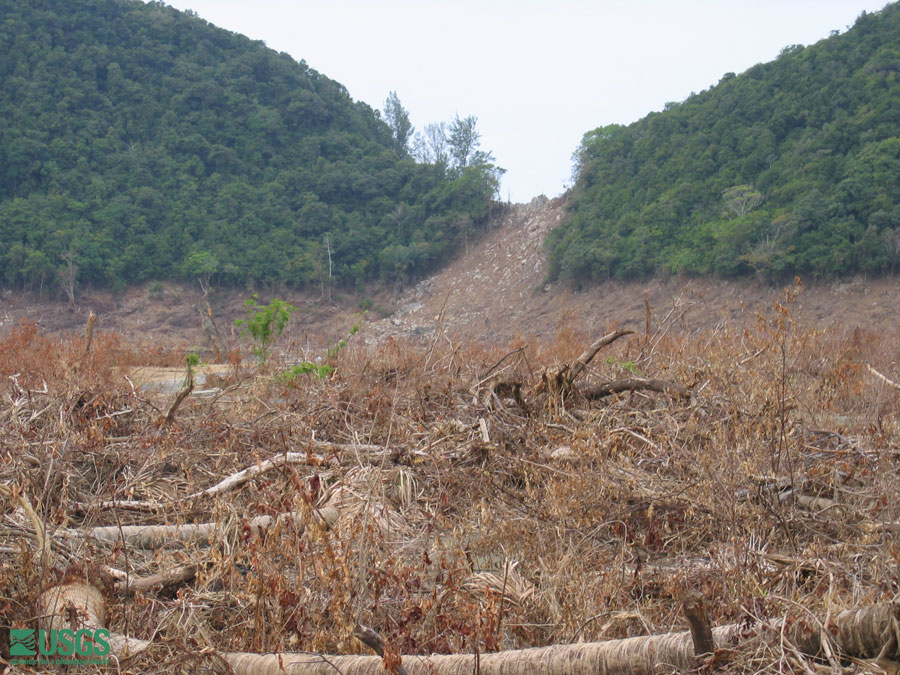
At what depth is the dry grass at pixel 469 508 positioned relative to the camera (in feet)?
7.30

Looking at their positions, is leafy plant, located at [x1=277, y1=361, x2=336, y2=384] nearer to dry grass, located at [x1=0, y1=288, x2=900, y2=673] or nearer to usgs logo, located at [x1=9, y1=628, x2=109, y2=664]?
dry grass, located at [x1=0, y1=288, x2=900, y2=673]

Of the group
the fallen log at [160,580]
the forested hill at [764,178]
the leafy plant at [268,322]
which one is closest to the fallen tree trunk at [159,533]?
the fallen log at [160,580]

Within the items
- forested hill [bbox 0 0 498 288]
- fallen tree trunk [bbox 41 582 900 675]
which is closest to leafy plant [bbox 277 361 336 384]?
fallen tree trunk [bbox 41 582 900 675]

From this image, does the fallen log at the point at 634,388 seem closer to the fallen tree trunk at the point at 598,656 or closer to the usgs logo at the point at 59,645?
the fallen tree trunk at the point at 598,656

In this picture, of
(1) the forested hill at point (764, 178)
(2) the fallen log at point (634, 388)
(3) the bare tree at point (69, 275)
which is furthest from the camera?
(3) the bare tree at point (69, 275)

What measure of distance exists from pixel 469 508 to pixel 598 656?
171 cm

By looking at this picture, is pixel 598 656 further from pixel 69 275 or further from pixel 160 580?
pixel 69 275

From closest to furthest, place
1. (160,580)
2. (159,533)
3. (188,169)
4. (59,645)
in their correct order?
(59,645), (160,580), (159,533), (188,169)

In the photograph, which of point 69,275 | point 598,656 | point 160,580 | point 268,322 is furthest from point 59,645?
point 69,275

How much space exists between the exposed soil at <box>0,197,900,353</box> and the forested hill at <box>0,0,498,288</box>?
1.37 meters

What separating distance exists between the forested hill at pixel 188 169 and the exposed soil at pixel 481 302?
137 centimetres

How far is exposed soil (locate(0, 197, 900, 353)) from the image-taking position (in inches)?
845

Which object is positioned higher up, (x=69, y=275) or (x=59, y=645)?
(x=69, y=275)

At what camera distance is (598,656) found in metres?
1.87
